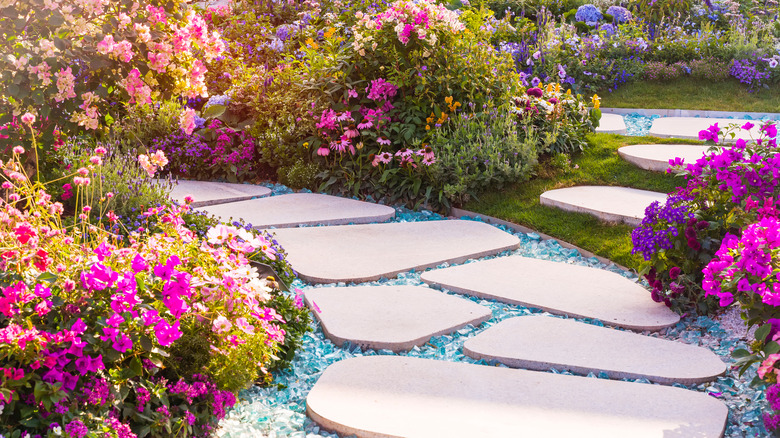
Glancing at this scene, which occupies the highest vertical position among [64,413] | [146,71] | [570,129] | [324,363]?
[146,71]

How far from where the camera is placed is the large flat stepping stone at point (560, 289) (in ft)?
9.99

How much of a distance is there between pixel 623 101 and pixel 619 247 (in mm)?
3599

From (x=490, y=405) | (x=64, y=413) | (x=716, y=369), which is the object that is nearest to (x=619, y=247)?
(x=716, y=369)

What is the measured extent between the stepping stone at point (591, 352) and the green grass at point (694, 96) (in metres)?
4.40

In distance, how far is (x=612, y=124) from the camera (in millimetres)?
5969

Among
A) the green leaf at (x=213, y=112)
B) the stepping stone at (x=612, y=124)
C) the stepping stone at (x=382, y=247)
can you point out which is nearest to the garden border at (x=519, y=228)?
the stepping stone at (x=382, y=247)

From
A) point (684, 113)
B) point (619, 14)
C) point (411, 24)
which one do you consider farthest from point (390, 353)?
point (619, 14)

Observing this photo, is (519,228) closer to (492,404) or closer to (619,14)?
(492,404)

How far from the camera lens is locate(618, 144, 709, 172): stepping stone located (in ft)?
15.3

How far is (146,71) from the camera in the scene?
128 inches

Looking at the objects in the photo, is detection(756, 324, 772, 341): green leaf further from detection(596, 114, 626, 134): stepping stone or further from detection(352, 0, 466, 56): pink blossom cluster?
detection(596, 114, 626, 134): stepping stone

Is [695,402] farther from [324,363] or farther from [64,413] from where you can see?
[64,413]

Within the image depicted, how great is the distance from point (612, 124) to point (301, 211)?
9.54 ft

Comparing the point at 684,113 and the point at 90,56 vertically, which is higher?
the point at 90,56
